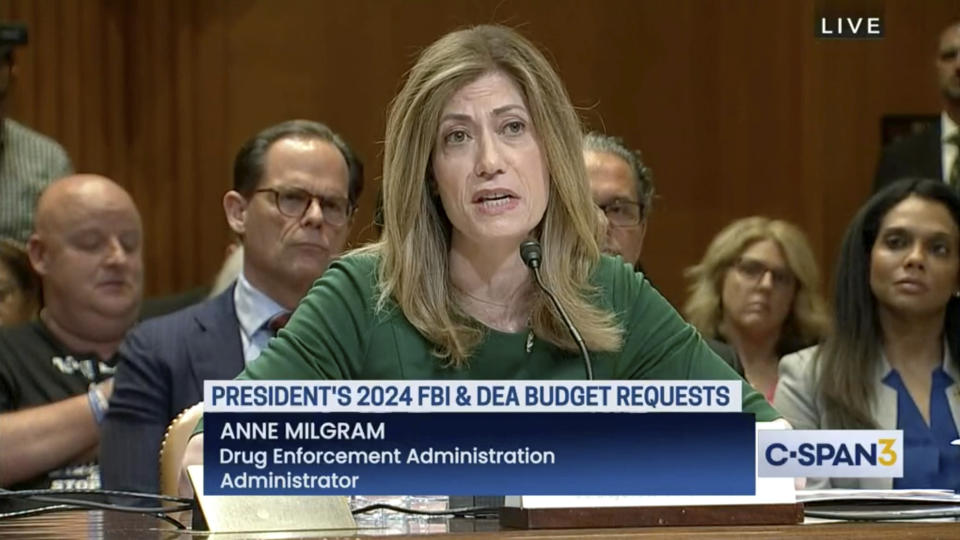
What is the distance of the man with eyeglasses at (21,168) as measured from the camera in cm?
393

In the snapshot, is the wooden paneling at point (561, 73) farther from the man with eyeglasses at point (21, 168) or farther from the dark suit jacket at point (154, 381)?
the dark suit jacket at point (154, 381)

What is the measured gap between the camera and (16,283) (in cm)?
385

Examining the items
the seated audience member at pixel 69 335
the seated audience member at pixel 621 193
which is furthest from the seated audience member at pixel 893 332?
the seated audience member at pixel 69 335

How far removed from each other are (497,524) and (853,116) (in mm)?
2207

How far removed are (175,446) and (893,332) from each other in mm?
1627

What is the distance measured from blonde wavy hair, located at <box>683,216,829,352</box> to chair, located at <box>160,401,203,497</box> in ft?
4.68

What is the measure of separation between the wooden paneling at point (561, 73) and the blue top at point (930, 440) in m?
0.49

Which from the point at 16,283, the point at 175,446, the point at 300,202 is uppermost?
the point at 300,202

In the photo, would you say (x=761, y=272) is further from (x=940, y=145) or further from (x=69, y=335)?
(x=69, y=335)

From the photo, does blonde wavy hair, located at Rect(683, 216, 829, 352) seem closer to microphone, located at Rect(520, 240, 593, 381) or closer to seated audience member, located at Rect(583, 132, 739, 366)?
seated audience member, located at Rect(583, 132, 739, 366)

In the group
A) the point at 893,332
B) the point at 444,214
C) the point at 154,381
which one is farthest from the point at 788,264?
the point at 444,214

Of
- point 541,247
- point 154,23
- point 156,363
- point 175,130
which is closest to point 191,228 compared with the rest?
point 175,130

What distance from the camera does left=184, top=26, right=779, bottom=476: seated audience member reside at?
2283mm

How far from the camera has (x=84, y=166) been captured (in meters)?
4.07
